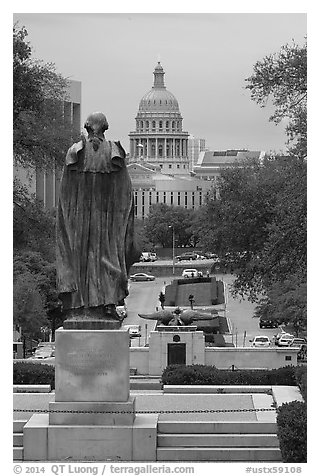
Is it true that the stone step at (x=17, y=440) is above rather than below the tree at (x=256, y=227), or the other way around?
below

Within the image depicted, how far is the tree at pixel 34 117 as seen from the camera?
35.6m

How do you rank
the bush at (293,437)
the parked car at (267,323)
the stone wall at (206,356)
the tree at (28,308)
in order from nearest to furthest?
the bush at (293,437) → the stone wall at (206,356) → the tree at (28,308) → the parked car at (267,323)

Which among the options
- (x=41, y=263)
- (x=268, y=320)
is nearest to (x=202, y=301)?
(x=268, y=320)

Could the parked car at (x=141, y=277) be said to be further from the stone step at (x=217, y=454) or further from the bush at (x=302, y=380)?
the stone step at (x=217, y=454)

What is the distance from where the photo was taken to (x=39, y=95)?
36.3 m

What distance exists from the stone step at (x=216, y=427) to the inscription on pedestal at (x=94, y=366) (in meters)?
0.96

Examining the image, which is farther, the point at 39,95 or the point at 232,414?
the point at 39,95

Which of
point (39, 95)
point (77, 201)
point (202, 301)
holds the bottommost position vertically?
point (202, 301)

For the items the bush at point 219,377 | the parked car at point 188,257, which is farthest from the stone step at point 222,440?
the parked car at point 188,257

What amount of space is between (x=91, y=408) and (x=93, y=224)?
2.69m

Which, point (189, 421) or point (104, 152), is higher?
point (104, 152)
